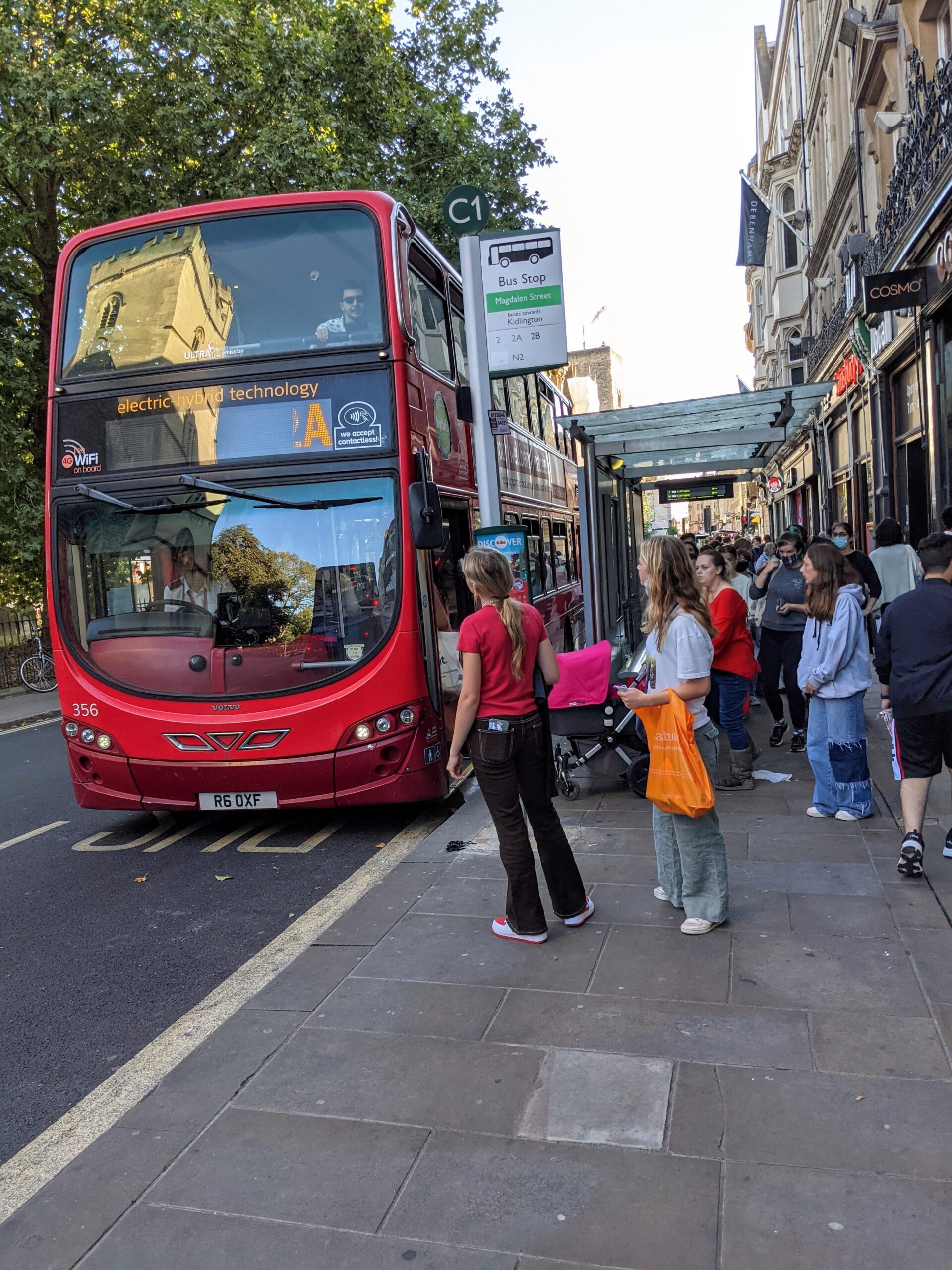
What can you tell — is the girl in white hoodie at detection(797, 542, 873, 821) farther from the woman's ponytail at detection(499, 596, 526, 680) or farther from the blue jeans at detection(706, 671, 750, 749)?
the woman's ponytail at detection(499, 596, 526, 680)

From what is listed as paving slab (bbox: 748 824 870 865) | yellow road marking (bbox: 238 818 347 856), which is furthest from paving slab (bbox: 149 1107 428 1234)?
yellow road marking (bbox: 238 818 347 856)

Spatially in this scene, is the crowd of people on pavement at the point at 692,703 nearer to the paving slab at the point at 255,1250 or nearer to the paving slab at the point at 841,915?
the paving slab at the point at 841,915

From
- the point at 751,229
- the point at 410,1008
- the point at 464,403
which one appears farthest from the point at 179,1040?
the point at 751,229

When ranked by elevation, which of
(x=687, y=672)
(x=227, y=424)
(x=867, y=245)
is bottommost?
(x=687, y=672)

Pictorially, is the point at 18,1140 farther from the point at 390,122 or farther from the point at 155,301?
the point at 390,122

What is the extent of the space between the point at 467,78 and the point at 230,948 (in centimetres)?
2309

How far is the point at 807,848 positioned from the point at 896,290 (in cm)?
887

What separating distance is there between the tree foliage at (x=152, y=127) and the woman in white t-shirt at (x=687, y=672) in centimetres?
1416

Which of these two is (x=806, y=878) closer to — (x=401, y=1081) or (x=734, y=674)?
(x=734, y=674)

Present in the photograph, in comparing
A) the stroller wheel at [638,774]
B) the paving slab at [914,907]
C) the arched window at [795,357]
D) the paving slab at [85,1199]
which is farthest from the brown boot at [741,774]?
the arched window at [795,357]

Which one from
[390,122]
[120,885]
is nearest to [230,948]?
[120,885]

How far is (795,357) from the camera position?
37.5m

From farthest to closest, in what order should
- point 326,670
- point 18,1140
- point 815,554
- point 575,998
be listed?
point 326,670
point 815,554
point 575,998
point 18,1140

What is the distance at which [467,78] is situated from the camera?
76.6 ft
